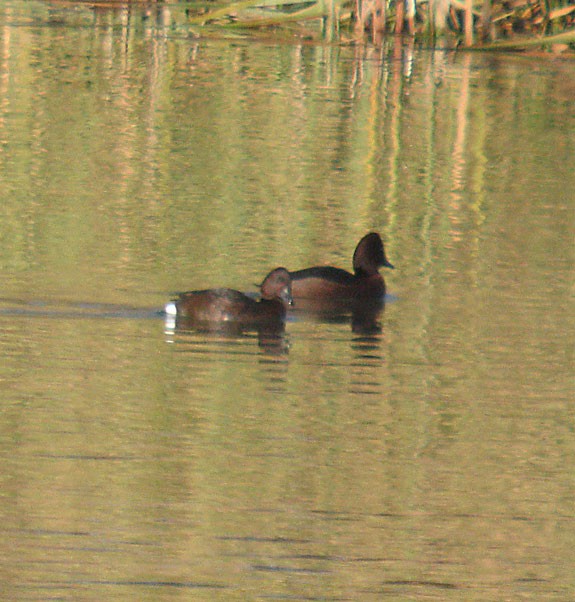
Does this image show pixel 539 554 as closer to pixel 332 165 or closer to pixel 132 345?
pixel 132 345

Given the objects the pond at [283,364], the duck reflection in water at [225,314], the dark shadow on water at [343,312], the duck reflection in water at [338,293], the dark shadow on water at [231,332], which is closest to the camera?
the pond at [283,364]

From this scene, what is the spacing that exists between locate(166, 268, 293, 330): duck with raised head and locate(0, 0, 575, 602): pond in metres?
0.15

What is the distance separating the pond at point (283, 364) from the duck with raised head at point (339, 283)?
0.17 meters

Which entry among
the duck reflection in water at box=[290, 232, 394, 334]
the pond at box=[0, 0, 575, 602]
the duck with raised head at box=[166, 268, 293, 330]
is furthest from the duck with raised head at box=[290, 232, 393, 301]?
the duck with raised head at box=[166, 268, 293, 330]

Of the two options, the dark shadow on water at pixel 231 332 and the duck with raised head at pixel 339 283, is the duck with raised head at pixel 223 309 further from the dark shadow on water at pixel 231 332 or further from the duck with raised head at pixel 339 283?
the duck with raised head at pixel 339 283

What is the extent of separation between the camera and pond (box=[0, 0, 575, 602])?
5.75 metres

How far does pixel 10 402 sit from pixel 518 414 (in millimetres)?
2140

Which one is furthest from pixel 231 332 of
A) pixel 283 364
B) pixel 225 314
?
pixel 283 364

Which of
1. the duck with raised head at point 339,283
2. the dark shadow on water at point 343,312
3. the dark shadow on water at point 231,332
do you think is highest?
the duck with raised head at point 339,283

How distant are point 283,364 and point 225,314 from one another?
904 millimetres

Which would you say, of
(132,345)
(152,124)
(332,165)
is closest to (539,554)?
(132,345)

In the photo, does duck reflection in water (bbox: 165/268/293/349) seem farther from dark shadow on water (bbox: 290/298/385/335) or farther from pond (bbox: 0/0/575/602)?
dark shadow on water (bbox: 290/298/385/335)

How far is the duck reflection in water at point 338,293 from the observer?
1010cm

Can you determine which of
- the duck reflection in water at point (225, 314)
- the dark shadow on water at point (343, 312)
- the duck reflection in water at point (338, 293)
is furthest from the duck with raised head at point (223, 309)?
the duck reflection in water at point (338, 293)
